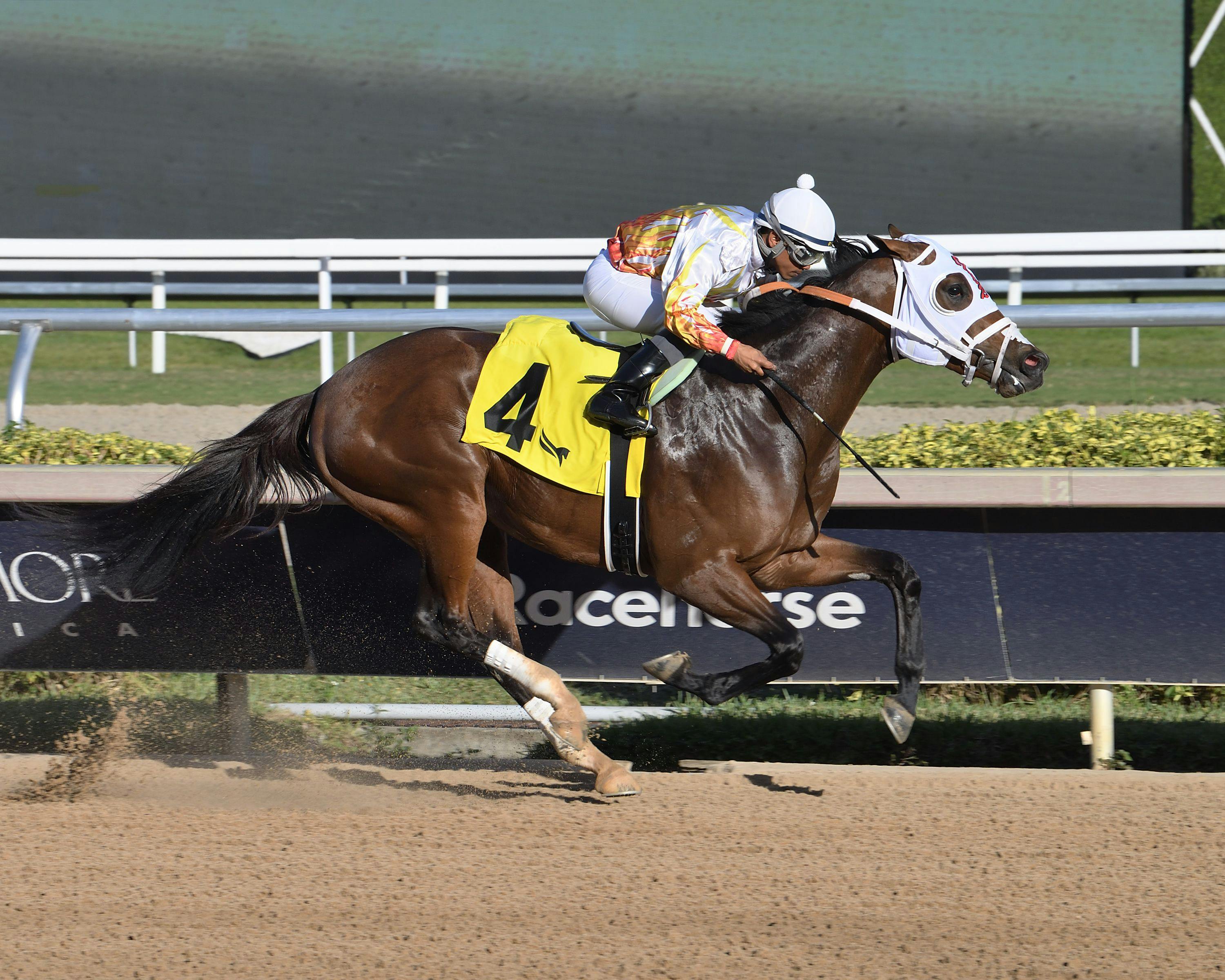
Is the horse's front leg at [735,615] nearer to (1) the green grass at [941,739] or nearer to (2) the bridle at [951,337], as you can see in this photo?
(2) the bridle at [951,337]

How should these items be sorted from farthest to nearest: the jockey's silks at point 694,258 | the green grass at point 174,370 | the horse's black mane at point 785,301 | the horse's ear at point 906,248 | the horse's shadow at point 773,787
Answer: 1. the green grass at point 174,370
2. the horse's shadow at point 773,787
3. the horse's black mane at point 785,301
4. the horse's ear at point 906,248
5. the jockey's silks at point 694,258

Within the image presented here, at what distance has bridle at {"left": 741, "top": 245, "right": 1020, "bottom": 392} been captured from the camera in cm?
356

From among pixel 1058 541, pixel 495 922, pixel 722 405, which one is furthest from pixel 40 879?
pixel 1058 541

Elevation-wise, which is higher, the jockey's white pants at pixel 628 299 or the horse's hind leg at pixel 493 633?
the jockey's white pants at pixel 628 299

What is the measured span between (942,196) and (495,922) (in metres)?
13.7

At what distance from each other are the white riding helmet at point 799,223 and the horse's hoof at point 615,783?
1.44 meters

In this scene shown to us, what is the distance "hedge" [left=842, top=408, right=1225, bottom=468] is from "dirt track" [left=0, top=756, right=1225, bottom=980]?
0.90 meters

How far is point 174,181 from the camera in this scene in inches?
628

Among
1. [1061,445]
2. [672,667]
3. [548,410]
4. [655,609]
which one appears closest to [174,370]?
[655,609]

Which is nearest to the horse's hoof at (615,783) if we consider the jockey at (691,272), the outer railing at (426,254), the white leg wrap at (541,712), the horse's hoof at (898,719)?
the white leg wrap at (541,712)

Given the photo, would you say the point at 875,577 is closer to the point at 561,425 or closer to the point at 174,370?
the point at 561,425

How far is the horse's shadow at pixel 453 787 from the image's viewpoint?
3924 mm

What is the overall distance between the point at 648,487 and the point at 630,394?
248 mm

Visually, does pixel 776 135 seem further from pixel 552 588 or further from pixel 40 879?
pixel 40 879
